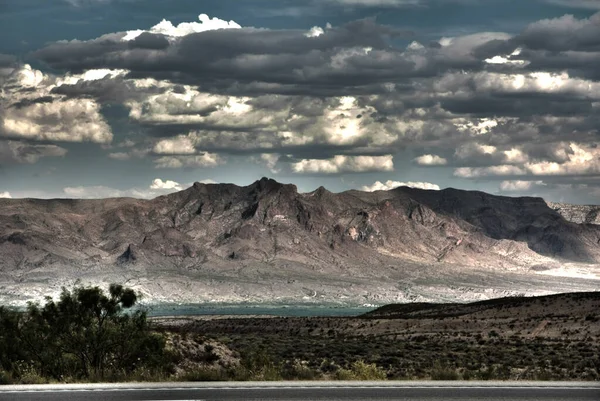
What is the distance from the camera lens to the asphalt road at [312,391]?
64.6ft

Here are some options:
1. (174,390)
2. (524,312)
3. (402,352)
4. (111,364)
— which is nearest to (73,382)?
(174,390)

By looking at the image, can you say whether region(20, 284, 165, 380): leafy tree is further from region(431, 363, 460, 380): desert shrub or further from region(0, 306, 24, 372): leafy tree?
region(431, 363, 460, 380): desert shrub

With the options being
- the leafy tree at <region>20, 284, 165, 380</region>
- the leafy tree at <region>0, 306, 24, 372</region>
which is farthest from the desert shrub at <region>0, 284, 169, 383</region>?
the leafy tree at <region>0, 306, 24, 372</region>

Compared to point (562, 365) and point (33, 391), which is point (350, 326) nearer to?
point (562, 365)

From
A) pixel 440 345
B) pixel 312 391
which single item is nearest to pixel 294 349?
pixel 440 345

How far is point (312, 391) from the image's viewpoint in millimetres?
20516

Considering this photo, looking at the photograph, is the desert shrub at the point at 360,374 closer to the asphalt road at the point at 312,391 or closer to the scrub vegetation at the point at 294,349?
the scrub vegetation at the point at 294,349

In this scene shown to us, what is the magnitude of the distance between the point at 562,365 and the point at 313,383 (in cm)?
2800

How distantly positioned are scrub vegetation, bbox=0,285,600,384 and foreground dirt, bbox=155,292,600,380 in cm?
12

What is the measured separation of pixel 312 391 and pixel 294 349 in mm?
42447

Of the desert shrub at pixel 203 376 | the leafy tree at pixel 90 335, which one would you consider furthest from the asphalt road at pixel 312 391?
the leafy tree at pixel 90 335

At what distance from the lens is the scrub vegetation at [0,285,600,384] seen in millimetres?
26031

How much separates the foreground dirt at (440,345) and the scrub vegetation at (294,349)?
0.39 ft

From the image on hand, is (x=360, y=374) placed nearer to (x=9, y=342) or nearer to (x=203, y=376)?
(x=203, y=376)
